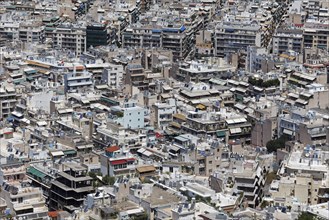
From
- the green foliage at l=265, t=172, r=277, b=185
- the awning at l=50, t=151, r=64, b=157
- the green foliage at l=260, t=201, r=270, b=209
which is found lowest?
the green foliage at l=260, t=201, r=270, b=209

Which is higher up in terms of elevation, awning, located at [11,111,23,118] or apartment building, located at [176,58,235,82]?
apartment building, located at [176,58,235,82]

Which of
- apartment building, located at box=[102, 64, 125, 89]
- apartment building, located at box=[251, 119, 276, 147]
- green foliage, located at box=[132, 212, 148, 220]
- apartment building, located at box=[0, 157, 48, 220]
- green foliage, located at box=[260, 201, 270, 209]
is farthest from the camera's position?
apartment building, located at box=[102, 64, 125, 89]

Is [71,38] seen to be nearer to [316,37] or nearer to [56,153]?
[316,37]

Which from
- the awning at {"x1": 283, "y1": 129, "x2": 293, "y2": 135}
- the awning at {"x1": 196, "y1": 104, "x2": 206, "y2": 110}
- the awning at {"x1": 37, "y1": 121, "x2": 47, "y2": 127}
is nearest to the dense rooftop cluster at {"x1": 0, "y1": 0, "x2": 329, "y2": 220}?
the awning at {"x1": 196, "y1": 104, "x2": 206, "y2": 110}

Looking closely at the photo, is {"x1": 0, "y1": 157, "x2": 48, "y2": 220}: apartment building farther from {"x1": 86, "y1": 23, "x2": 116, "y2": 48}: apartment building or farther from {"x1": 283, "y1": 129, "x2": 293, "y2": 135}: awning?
{"x1": 86, "y1": 23, "x2": 116, "y2": 48}: apartment building

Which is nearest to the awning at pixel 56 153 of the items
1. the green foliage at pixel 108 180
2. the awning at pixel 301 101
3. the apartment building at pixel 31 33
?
the green foliage at pixel 108 180

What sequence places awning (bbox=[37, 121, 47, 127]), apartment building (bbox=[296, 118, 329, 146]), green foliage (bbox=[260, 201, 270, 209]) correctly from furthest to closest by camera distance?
awning (bbox=[37, 121, 47, 127]), apartment building (bbox=[296, 118, 329, 146]), green foliage (bbox=[260, 201, 270, 209])

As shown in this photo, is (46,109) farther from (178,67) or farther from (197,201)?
(197,201)

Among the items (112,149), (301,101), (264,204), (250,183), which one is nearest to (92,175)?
(112,149)
